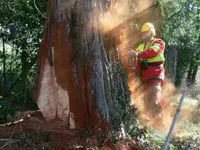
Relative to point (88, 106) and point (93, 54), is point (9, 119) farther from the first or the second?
point (93, 54)

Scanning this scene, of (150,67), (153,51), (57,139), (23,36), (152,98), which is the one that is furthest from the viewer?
(23,36)

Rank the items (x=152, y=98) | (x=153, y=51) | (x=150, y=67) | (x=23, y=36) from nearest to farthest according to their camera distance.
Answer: (x=153, y=51) < (x=152, y=98) < (x=150, y=67) < (x=23, y=36)

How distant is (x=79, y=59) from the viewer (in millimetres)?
4391

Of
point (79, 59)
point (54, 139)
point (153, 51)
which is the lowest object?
point (54, 139)

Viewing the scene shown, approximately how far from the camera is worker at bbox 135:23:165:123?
655 cm

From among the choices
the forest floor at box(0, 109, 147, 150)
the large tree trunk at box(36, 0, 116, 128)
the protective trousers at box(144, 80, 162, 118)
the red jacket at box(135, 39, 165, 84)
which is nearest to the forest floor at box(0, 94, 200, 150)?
the forest floor at box(0, 109, 147, 150)

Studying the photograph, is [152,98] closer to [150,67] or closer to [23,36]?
[150,67]

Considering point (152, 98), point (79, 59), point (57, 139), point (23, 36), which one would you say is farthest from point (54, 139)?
point (23, 36)

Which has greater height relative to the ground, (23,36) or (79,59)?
(23,36)

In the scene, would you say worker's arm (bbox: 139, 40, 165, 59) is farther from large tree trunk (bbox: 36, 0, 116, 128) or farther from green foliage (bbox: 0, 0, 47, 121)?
green foliage (bbox: 0, 0, 47, 121)

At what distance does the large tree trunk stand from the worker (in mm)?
2350

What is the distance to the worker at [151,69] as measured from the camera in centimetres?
655

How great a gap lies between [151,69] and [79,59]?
2796 millimetres

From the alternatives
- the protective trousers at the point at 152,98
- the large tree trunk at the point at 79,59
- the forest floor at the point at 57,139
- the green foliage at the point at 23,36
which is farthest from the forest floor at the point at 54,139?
the green foliage at the point at 23,36
